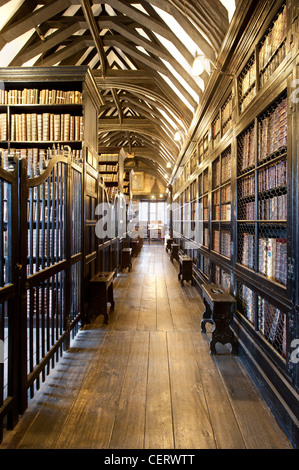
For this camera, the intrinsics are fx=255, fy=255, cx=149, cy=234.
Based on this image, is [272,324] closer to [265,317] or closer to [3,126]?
[265,317]

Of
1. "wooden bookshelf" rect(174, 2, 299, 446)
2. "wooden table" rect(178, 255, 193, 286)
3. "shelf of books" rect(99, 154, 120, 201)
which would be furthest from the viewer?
"shelf of books" rect(99, 154, 120, 201)

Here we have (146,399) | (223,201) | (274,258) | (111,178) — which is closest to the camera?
(146,399)

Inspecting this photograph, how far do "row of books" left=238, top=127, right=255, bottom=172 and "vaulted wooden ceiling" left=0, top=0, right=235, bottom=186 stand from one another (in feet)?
4.02

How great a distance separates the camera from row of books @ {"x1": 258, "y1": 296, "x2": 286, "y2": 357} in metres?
1.70

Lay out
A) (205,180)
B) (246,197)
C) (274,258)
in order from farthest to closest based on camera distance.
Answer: (205,180) → (246,197) → (274,258)

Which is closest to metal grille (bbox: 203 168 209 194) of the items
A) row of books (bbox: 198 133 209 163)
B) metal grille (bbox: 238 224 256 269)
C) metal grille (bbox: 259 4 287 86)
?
row of books (bbox: 198 133 209 163)

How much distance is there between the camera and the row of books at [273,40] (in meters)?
1.71

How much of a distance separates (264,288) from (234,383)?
0.75 m

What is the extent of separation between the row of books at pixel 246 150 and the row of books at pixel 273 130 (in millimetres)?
229

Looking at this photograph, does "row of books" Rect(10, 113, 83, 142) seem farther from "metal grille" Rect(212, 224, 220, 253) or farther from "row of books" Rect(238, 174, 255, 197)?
"metal grille" Rect(212, 224, 220, 253)

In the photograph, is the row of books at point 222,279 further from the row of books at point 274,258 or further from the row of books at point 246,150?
the row of books at point 246,150

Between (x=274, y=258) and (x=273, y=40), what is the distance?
1.58m

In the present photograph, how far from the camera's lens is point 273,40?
1852mm

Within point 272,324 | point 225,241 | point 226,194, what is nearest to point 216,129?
point 226,194
